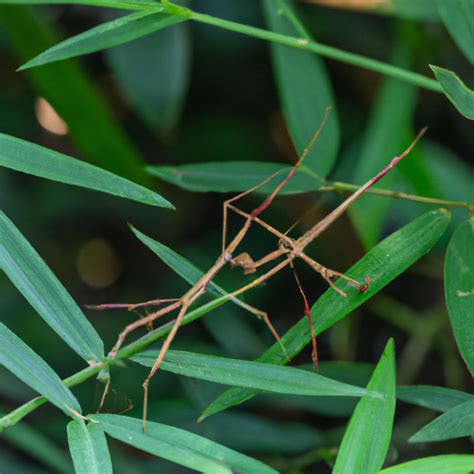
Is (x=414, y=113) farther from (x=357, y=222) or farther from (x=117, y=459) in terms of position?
(x=117, y=459)

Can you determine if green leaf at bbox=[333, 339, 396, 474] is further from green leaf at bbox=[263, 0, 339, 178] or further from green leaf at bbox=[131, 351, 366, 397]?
green leaf at bbox=[263, 0, 339, 178]

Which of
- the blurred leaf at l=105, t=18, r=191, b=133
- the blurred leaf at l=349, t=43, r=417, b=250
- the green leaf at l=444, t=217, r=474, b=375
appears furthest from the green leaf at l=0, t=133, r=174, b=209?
the blurred leaf at l=105, t=18, r=191, b=133

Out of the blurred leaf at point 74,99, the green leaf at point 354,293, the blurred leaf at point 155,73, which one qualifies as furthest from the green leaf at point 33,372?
the blurred leaf at point 155,73

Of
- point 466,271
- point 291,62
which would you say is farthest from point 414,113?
point 466,271

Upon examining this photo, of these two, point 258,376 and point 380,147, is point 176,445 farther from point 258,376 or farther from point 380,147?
point 380,147

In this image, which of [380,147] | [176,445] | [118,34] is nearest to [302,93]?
[380,147]

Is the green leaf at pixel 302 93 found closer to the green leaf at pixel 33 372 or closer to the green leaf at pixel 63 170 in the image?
the green leaf at pixel 63 170
